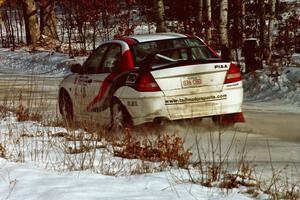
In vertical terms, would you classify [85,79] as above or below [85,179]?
above

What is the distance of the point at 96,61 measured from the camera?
10.4 meters

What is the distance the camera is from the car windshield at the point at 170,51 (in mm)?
8953

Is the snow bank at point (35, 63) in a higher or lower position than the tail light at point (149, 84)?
lower

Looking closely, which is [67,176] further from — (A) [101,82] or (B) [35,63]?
(B) [35,63]

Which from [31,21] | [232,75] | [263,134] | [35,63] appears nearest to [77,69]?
[232,75]

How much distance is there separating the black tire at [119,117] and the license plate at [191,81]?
3.28ft

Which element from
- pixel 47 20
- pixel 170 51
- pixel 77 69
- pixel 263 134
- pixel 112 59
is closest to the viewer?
pixel 170 51

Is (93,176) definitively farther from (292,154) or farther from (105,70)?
(105,70)

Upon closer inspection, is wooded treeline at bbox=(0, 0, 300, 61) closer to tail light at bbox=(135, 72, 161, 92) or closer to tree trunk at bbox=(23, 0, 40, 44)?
tree trunk at bbox=(23, 0, 40, 44)

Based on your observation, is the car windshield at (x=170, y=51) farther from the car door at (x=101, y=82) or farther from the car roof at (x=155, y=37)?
the car door at (x=101, y=82)

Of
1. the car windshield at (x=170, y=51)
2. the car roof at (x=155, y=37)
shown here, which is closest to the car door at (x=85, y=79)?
the car roof at (x=155, y=37)

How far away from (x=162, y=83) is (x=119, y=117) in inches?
39.0

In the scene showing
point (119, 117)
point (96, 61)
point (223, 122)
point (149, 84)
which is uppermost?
point (96, 61)

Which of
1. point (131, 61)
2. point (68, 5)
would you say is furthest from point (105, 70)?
point (68, 5)
